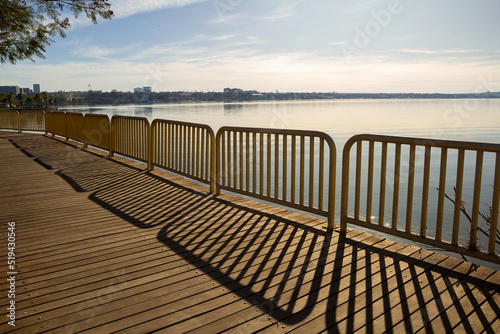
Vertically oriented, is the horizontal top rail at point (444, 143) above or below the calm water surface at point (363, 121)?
above

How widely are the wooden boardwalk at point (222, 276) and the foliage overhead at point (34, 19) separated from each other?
4.50 m

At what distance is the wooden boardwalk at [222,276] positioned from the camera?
8.65 feet

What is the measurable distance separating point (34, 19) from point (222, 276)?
837 centimetres

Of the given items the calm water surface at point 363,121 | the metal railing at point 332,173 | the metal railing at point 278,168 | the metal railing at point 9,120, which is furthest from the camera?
the calm water surface at point 363,121

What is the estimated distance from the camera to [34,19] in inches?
345

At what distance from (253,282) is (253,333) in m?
0.74

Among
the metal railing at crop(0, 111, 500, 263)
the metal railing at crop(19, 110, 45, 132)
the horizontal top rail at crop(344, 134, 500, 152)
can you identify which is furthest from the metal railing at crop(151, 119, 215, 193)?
the metal railing at crop(19, 110, 45, 132)

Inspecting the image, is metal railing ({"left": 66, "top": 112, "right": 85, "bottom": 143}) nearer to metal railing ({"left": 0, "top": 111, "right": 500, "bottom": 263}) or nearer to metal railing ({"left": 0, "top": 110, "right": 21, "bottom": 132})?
metal railing ({"left": 0, "top": 111, "right": 500, "bottom": 263})

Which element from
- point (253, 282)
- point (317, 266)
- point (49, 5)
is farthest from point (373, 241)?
point (49, 5)

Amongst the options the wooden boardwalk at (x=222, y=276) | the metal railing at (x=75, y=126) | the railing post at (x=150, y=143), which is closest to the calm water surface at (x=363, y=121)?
the metal railing at (x=75, y=126)

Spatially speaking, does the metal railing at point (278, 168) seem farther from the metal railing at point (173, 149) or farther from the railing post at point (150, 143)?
the railing post at point (150, 143)

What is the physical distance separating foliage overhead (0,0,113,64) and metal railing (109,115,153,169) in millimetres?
2356

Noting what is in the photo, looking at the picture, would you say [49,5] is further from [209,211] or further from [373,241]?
[373,241]

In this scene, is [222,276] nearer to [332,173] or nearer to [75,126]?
[332,173]
